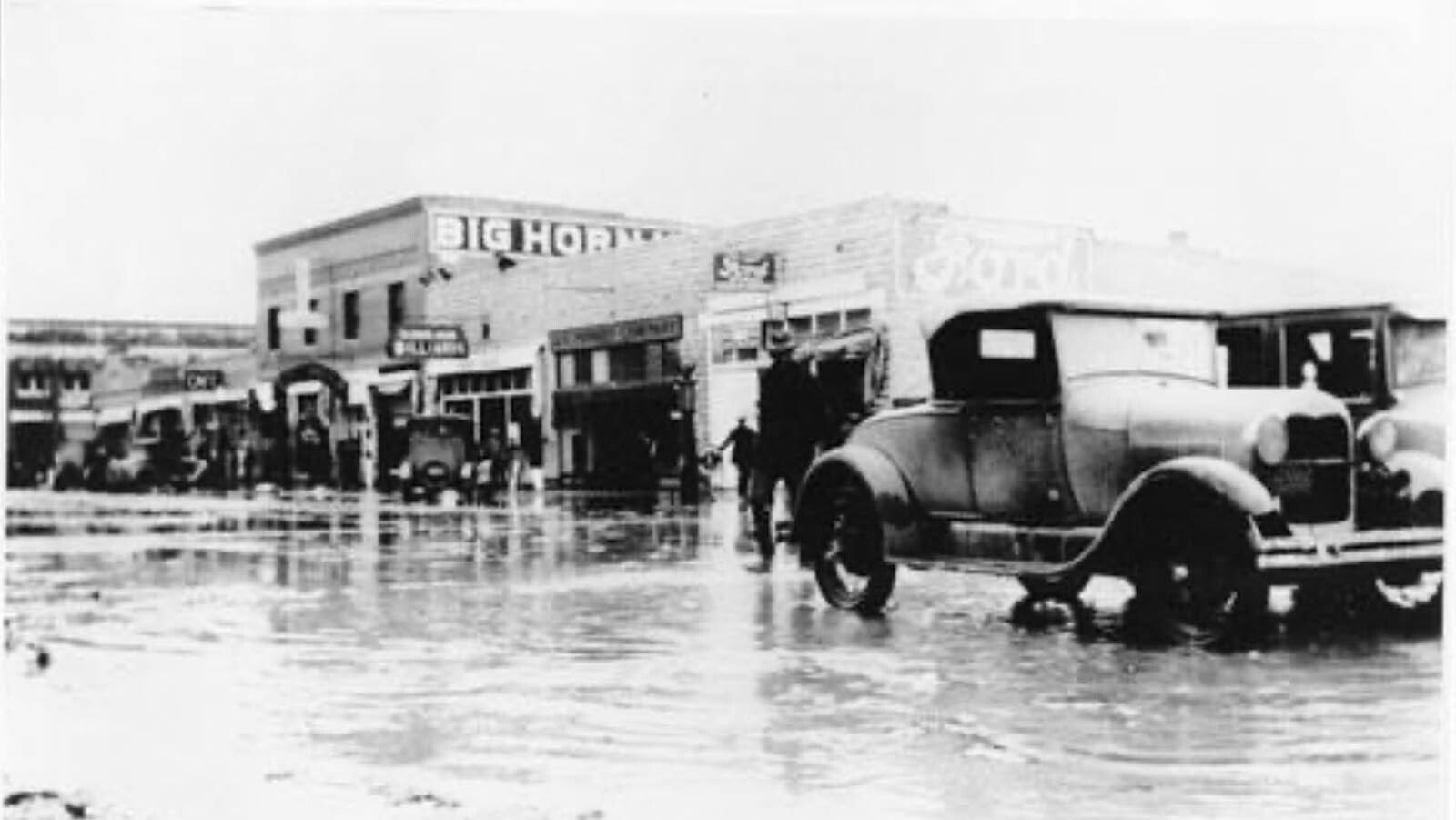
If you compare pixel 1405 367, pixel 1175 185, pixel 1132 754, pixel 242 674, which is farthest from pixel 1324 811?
pixel 242 674

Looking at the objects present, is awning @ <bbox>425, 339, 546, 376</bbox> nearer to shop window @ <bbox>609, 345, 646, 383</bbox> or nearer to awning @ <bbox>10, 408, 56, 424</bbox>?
shop window @ <bbox>609, 345, 646, 383</bbox>

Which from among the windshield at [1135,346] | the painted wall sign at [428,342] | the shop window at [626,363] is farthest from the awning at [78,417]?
the windshield at [1135,346]

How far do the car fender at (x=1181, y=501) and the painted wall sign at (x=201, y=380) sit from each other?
109 inches

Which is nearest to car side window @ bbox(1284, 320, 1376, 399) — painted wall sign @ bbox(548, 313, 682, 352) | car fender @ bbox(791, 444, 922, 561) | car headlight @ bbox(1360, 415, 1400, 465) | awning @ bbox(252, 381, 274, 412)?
car headlight @ bbox(1360, 415, 1400, 465)

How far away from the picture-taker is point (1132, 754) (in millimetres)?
3738

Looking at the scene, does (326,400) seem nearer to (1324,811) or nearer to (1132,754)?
(1132,754)

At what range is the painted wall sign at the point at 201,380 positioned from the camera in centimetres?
533

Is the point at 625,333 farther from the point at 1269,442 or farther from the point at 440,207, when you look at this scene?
the point at 1269,442

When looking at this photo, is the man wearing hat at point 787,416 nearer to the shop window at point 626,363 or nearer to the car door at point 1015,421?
the shop window at point 626,363

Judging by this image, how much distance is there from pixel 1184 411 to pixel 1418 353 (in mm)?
707

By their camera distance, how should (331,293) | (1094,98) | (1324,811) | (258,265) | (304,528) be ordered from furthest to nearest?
(304,528) → (331,293) → (258,265) → (1094,98) → (1324,811)

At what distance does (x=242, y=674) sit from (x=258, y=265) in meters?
1.33

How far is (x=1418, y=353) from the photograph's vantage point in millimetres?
4754

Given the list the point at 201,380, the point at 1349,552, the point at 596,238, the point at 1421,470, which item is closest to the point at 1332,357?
the point at 1421,470
